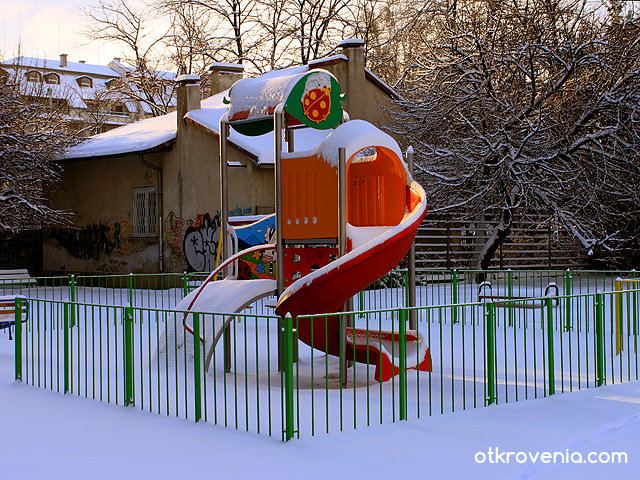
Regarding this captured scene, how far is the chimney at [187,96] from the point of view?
23250 mm

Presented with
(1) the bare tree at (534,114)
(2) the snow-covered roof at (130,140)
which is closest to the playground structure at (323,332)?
(1) the bare tree at (534,114)

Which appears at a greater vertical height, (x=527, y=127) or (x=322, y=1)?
(x=322, y=1)

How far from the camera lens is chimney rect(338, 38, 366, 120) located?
24.2 m

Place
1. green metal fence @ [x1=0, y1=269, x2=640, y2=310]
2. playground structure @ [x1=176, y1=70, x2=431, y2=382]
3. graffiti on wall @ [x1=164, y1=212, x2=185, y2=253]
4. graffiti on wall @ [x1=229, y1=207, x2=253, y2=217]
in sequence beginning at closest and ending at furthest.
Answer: playground structure @ [x1=176, y1=70, x2=431, y2=382] → green metal fence @ [x1=0, y1=269, x2=640, y2=310] → graffiti on wall @ [x1=229, y1=207, x2=253, y2=217] → graffiti on wall @ [x1=164, y1=212, x2=185, y2=253]

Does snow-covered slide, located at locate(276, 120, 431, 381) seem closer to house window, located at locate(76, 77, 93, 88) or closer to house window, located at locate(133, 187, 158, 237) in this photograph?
house window, located at locate(133, 187, 158, 237)

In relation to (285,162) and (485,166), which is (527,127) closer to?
(485,166)

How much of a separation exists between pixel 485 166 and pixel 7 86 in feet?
52.6

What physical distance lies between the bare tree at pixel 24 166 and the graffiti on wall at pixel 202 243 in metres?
5.14

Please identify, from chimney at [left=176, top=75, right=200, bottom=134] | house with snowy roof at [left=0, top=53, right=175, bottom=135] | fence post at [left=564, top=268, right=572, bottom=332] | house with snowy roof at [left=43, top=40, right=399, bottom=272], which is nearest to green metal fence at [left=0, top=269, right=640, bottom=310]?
fence post at [left=564, top=268, right=572, bottom=332]

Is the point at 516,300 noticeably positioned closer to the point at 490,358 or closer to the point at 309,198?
the point at 490,358

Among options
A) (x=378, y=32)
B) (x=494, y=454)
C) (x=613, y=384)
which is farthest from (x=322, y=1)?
(x=494, y=454)

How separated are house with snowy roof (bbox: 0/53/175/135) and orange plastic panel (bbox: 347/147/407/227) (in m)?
20.7

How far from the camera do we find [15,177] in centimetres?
2475

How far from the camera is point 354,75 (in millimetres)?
24469
